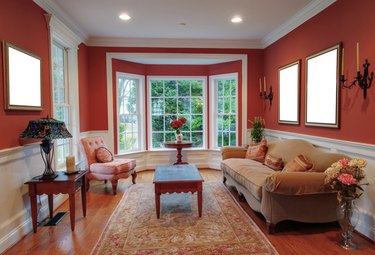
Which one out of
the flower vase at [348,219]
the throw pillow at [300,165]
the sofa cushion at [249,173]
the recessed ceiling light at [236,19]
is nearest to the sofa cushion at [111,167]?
the sofa cushion at [249,173]

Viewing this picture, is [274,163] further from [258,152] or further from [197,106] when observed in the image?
[197,106]

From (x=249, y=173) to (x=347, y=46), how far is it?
6.19 ft

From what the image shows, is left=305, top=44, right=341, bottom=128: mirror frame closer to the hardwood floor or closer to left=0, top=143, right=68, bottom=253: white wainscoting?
the hardwood floor

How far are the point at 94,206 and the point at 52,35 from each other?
2445 mm

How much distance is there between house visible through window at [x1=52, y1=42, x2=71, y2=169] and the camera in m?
3.82

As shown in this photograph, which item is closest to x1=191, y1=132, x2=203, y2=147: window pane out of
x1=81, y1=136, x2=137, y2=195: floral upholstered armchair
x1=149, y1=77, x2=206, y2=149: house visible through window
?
x1=149, y1=77, x2=206, y2=149: house visible through window

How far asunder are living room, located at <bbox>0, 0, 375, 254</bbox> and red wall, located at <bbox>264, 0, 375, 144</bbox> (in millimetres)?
11

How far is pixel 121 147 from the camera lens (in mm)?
5496

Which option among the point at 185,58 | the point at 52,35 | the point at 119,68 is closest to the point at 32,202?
the point at 52,35

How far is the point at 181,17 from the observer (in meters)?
3.86

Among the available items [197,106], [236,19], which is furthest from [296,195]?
[197,106]

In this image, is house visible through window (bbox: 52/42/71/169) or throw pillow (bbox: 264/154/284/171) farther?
house visible through window (bbox: 52/42/71/169)

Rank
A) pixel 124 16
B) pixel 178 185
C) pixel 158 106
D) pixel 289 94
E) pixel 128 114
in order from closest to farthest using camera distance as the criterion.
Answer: pixel 178 185 < pixel 124 16 < pixel 289 94 < pixel 128 114 < pixel 158 106

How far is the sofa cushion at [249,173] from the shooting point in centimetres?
295
